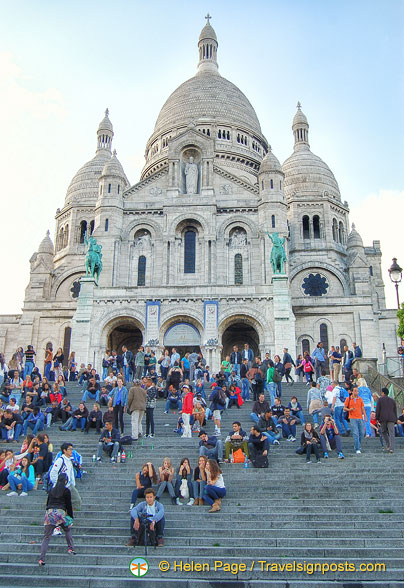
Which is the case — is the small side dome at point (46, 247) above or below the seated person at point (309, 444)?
above

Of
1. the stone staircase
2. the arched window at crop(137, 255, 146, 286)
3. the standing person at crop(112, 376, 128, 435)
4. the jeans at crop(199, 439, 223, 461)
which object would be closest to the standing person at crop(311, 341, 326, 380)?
the stone staircase

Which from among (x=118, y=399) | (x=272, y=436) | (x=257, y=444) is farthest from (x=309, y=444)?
(x=118, y=399)

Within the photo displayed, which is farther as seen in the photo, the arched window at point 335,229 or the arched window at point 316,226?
the arched window at point 316,226

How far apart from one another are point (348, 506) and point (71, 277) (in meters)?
37.5

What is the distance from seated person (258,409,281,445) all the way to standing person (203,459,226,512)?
3.82 meters

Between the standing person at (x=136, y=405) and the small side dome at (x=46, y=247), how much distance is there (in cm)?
3456

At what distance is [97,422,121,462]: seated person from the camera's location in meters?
15.5

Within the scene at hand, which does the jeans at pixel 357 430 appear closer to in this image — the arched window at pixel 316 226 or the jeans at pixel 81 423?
the jeans at pixel 81 423

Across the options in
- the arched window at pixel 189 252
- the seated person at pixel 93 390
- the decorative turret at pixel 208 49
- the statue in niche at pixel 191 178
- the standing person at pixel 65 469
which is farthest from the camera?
the decorative turret at pixel 208 49

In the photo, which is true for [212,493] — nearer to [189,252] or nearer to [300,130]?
[189,252]

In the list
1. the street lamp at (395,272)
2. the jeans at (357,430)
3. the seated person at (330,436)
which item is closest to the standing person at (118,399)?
A: the seated person at (330,436)

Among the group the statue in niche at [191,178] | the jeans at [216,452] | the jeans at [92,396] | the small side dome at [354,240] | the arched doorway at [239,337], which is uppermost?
the statue in niche at [191,178]

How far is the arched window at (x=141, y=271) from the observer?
37406mm

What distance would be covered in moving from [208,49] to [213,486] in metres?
60.9
